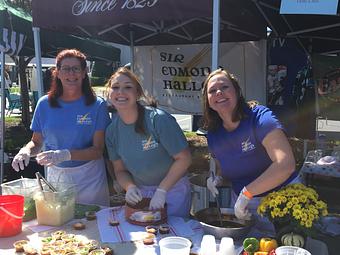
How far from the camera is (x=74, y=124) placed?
2604 mm

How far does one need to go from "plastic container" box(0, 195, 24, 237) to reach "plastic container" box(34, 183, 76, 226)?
0.39 ft

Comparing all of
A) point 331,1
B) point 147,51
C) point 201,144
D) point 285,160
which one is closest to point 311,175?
point 331,1

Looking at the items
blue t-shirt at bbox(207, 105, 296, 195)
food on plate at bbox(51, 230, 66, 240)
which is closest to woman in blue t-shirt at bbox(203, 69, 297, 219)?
blue t-shirt at bbox(207, 105, 296, 195)

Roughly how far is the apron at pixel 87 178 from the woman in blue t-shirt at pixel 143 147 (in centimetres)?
36

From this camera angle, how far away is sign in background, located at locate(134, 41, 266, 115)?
6.54 metres

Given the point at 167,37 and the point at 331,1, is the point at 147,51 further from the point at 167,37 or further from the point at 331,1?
the point at 331,1

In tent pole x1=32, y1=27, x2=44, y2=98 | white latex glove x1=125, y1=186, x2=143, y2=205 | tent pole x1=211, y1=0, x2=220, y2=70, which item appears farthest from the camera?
tent pole x1=32, y1=27, x2=44, y2=98

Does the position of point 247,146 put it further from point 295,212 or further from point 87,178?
point 87,178

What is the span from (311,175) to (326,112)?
304 centimetres

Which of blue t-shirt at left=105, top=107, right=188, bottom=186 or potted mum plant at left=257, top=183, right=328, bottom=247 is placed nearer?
potted mum plant at left=257, top=183, right=328, bottom=247

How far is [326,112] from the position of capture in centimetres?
746

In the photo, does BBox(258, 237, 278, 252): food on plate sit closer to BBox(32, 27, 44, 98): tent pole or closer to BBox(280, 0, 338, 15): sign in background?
BBox(280, 0, 338, 15): sign in background

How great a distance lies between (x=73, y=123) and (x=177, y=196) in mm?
845

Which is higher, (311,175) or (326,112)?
(326,112)
